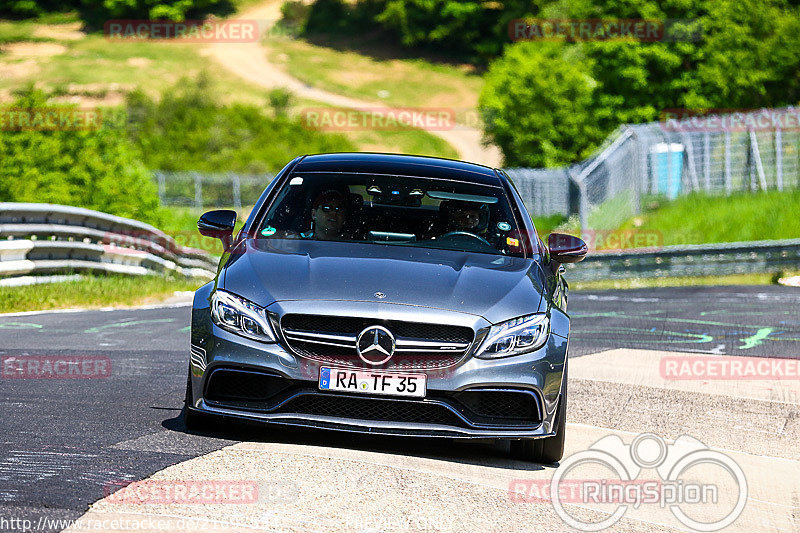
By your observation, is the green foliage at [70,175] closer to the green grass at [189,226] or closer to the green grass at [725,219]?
the green grass at [189,226]

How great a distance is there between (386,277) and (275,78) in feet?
324

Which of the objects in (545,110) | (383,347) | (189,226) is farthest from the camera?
(545,110)

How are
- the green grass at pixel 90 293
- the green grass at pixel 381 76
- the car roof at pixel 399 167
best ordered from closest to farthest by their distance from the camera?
the car roof at pixel 399 167, the green grass at pixel 90 293, the green grass at pixel 381 76

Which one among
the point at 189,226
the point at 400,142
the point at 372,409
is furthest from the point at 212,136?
the point at 372,409

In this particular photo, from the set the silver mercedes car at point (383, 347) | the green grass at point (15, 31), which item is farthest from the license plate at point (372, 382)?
the green grass at point (15, 31)

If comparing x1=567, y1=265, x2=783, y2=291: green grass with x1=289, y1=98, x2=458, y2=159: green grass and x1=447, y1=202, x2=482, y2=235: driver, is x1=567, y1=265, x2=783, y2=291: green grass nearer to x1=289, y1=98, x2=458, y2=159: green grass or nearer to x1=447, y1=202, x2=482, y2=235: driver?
x1=447, y1=202, x2=482, y2=235: driver

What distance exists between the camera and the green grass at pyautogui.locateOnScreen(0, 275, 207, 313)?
15.4 m

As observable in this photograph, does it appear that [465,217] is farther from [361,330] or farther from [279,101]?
[279,101]

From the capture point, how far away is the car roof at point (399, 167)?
7.98m

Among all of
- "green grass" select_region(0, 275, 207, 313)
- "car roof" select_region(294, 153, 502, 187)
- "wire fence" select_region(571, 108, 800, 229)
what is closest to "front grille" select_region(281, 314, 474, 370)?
"car roof" select_region(294, 153, 502, 187)

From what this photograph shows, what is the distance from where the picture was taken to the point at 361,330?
20.6ft

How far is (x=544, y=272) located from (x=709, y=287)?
547 inches

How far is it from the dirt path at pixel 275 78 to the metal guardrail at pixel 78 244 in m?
58.9

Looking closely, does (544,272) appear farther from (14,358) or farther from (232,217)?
(14,358)
